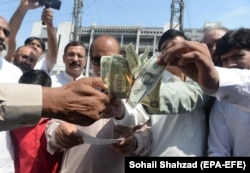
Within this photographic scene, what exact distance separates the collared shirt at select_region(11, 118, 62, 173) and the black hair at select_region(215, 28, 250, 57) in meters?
1.11

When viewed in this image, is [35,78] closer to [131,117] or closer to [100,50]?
[100,50]

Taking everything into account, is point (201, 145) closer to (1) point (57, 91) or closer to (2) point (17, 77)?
(1) point (57, 91)

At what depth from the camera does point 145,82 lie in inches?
52.4

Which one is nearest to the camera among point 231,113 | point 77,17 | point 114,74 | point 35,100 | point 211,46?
point 35,100

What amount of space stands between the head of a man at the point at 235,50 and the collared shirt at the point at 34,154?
1.10 metres

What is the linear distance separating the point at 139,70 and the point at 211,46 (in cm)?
133

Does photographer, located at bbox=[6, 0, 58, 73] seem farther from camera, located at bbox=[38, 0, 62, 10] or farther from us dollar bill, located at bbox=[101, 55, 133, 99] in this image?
us dollar bill, located at bbox=[101, 55, 133, 99]

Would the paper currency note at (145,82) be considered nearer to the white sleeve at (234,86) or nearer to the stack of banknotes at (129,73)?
the stack of banknotes at (129,73)

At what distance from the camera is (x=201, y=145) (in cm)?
Answer: 170

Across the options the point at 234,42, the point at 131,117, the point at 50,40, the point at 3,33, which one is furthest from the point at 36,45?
the point at 234,42

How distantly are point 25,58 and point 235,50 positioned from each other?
2.41m

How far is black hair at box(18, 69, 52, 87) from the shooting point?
8.00ft

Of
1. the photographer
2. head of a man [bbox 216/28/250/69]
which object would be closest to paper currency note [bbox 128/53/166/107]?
head of a man [bbox 216/28/250/69]

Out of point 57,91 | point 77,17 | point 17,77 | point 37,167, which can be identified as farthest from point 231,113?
point 77,17
